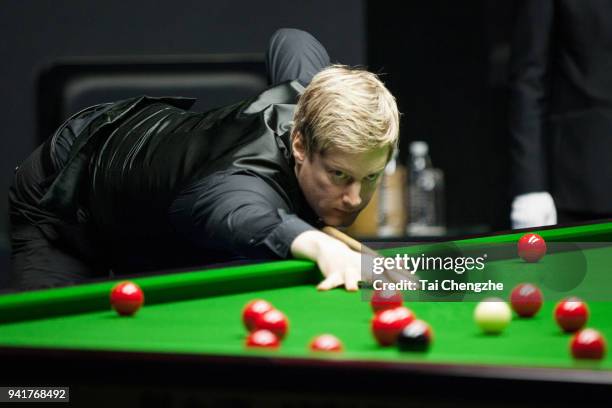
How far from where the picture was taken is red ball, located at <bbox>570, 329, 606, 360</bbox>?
4.59 ft

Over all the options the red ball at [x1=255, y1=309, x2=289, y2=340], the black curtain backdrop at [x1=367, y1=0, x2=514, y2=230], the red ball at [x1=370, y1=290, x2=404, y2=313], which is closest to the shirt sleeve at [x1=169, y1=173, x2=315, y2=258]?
the red ball at [x1=370, y1=290, x2=404, y2=313]

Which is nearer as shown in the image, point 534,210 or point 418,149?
point 534,210

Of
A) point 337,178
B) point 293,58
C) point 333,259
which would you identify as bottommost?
point 333,259

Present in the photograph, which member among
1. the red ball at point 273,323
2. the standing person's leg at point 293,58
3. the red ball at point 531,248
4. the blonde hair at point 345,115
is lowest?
the red ball at point 531,248

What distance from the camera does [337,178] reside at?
2.54 meters

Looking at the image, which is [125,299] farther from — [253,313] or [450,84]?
[450,84]

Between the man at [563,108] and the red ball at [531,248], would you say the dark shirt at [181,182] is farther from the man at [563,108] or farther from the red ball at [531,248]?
the man at [563,108]

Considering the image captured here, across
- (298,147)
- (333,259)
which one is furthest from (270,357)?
(298,147)

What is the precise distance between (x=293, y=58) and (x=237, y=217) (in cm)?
98

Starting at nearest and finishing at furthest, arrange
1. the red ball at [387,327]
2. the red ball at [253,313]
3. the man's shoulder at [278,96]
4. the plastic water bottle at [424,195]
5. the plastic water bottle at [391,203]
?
the red ball at [387,327] → the red ball at [253,313] → the man's shoulder at [278,96] → the plastic water bottle at [391,203] → the plastic water bottle at [424,195]

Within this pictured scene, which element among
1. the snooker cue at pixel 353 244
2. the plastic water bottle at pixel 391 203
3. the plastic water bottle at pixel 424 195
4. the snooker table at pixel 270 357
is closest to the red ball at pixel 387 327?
the snooker table at pixel 270 357

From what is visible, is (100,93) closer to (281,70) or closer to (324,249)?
(281,70)

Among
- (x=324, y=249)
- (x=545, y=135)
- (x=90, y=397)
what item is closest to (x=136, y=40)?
(x=545, y=135)

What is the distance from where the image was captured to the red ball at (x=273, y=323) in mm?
1568
